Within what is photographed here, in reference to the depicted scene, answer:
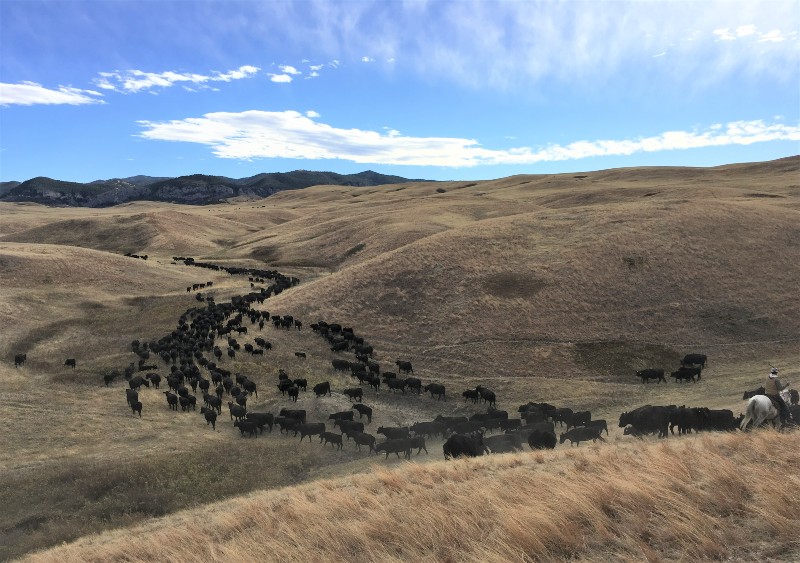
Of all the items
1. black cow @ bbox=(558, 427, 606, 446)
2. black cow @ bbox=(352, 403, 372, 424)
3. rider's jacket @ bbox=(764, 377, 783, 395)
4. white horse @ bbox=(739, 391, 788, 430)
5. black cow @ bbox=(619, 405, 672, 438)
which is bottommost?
black cow @ bbox=(352, 403, 372, 424)

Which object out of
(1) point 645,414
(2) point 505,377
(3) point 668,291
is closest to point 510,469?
(1) point 645,414

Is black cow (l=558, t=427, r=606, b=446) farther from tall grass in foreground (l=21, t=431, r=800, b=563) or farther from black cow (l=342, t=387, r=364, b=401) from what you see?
black cow (l=342, t=387, r=364, b=401)

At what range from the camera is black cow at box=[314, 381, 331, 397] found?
30891mm

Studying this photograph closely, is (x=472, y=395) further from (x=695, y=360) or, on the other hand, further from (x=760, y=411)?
(x=760, y=411)

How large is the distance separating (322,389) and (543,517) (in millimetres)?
24745

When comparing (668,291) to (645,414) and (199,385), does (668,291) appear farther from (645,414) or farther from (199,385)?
(199,385)

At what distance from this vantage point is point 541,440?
69.1ft

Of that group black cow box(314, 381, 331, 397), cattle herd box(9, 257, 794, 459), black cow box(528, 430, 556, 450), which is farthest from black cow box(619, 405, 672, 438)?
black cow box(314, 381, 331, 397)

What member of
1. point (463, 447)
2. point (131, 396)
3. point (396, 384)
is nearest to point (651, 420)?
point (463, 447)

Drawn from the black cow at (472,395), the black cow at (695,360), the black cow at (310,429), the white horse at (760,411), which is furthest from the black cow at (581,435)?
the black cow at (695,360)

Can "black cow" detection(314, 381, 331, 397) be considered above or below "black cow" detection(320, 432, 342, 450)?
above

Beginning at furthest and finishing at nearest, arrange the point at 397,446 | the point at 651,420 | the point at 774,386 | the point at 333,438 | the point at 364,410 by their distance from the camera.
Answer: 1. the point at 364,410
2. the point at 333,438
3. the point at 397,446
4. the point at 651,420
5. the point at 774,386

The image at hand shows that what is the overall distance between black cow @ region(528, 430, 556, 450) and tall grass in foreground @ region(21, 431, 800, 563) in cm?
747

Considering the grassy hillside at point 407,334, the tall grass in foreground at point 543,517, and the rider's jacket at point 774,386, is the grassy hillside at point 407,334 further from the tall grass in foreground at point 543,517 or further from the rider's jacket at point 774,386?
the rider's jacket at point 774,386
